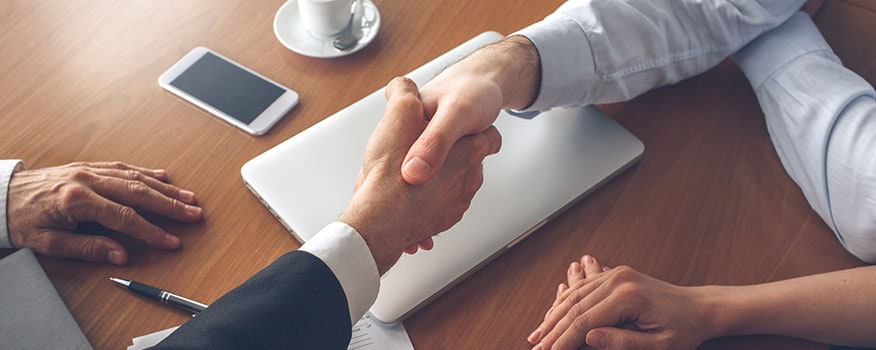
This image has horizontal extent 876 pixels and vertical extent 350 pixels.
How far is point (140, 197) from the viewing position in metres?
0.92

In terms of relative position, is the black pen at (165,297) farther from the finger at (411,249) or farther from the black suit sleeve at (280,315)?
the finger at (411,249)

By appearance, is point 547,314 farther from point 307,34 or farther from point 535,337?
point 307,34

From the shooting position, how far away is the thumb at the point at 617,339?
837mm

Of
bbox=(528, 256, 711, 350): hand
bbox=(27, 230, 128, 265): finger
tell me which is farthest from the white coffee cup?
bbox=(528, 256, 711, 350): hand

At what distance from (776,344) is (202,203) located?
746mm

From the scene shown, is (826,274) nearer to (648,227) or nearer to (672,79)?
(648,227)

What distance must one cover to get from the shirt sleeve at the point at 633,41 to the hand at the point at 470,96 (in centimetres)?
3

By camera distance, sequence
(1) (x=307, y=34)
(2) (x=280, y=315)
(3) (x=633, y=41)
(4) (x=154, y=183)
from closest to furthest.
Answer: (2) (x=280, y=315), (4) (x=154, y=183), (3) (x=633, y=41), (1) (x=307, y=34)

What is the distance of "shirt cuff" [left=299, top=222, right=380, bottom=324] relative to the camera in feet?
2.63

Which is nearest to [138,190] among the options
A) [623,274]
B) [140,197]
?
[140,197]

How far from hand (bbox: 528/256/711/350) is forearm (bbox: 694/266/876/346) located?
0.03m

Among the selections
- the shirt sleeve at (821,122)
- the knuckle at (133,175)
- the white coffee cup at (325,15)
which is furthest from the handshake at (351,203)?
→ the shirt sleeve at (821,122)

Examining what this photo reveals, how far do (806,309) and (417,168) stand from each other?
0.49m

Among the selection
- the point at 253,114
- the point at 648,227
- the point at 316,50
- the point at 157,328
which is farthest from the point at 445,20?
the point at 157,328
